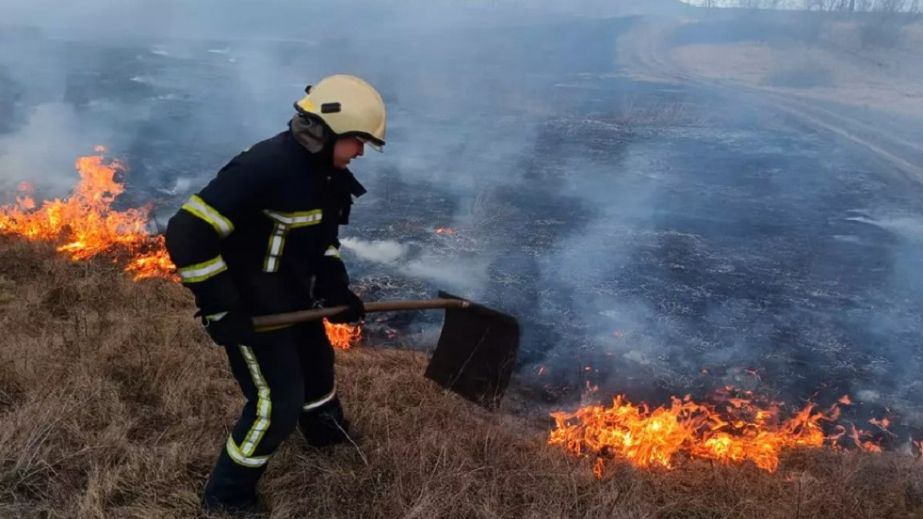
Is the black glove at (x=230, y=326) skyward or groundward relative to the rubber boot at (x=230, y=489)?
skyward

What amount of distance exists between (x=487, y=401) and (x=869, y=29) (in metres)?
33.2

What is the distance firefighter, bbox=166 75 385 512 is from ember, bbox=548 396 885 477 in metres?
1.75

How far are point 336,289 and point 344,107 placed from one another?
0.89 m

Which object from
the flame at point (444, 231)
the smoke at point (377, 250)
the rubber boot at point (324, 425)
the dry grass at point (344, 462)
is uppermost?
the rubber boot at point (324, 425)

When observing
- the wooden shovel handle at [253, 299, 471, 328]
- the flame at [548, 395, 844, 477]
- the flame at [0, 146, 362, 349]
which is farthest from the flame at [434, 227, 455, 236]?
the wooden shovel handle at [253, 299, 471, 328]

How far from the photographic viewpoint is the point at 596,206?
356 inches

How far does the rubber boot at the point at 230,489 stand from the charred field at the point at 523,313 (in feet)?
0.36

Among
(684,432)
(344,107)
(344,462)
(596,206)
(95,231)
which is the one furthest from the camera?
(596,206)

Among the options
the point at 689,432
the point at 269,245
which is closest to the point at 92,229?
the point at 269,245

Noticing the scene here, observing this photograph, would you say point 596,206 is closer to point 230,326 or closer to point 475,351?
point 475,351

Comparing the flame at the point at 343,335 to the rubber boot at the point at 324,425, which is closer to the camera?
the rubber boot at the point at 324,425

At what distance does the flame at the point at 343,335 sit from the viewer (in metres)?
5.25

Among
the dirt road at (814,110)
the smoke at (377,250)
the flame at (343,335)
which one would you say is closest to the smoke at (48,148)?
the smoke at (377,250)

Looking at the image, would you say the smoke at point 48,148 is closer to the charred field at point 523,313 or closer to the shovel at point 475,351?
the charred field at point 523,313
